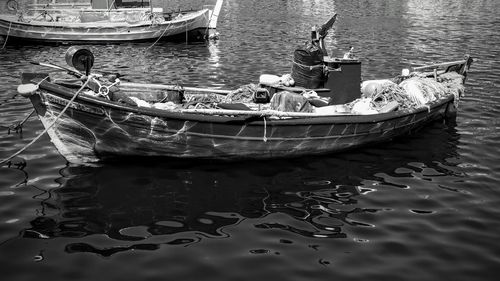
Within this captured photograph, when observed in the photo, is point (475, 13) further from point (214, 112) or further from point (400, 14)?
point (214, 112)

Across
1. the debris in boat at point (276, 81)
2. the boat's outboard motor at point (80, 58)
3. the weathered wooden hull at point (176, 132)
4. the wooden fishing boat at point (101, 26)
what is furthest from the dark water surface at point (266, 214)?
the wooden fishing boat at point (101, 26)

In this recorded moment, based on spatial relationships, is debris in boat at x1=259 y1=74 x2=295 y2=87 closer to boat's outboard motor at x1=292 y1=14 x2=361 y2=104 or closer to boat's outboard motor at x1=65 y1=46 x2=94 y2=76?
boat's outboard motor at x1=292 y1=14 x2=361 y2=104

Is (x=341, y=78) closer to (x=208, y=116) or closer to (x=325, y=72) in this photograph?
(x=325, y=72)

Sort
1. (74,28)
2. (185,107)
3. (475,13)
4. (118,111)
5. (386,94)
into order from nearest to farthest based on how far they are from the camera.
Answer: (118,111), (185,107), (386,94), (74,28), (475,13)

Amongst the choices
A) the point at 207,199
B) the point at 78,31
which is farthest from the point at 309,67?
the point at 78,31

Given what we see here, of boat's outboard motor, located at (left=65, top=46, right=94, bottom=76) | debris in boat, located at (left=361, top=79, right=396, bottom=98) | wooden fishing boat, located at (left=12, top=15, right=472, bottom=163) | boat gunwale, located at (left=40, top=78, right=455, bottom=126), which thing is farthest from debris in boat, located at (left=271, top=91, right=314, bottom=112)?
boat's outboard motor, located at (left=65, top=46, right=94, bottom=76)

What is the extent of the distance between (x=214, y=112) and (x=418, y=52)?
18571mm

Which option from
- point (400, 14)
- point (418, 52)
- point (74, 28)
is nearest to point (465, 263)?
point (418, 52)

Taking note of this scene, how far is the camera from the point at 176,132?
9664 mm

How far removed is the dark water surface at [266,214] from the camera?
6.93 meters

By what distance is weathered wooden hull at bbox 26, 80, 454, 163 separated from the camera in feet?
30.6

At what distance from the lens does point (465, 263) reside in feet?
23.1

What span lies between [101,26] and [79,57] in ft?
60.1

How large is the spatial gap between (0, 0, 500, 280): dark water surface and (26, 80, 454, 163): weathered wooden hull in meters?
0.39
